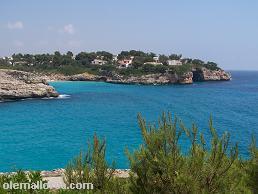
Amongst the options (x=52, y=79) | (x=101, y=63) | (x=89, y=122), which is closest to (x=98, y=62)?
(x=101, y=63)

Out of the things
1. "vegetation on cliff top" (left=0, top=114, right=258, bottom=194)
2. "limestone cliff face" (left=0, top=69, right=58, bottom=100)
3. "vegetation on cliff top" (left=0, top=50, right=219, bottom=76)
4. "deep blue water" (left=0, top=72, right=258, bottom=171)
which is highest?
"vegetation on cliff top" (left=0, top=50, right=219, bottom=76)

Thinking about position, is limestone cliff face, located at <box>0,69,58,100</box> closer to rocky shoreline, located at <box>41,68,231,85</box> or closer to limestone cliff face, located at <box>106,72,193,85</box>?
rocky shoreline, located at <box>41,68,231,85</box>

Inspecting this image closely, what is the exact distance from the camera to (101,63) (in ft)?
528

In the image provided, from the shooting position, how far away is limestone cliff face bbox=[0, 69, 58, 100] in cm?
7650

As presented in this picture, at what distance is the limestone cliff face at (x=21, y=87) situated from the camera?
251 ft

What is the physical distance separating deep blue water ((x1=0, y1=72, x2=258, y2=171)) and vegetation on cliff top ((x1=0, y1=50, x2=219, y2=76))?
46.5 m

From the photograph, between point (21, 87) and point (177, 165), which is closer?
point (177, 165)

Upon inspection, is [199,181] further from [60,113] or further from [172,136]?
[60,113]

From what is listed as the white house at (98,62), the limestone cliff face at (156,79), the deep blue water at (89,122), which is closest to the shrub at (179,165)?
the deep blue water at (89,122)

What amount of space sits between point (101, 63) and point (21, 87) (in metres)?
82.4

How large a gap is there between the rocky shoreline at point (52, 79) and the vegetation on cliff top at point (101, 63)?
2.67 m

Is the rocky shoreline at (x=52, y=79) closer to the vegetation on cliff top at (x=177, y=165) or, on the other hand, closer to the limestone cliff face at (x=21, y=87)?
the limestone cliff face at (x=21, y=87)

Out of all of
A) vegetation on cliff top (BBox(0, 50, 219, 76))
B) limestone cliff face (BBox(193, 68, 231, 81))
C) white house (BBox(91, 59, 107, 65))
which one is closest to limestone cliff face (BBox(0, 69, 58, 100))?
vegetation on cliff top (BBox(0, 50, 219, 76))

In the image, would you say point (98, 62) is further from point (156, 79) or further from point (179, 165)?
point (179, 165)
